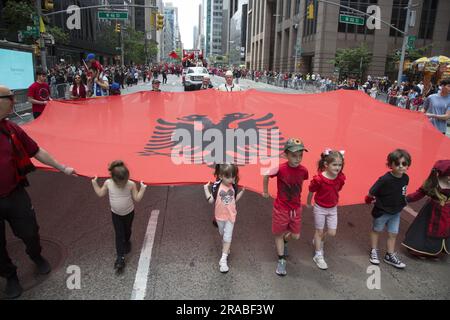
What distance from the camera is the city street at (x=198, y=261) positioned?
355cm

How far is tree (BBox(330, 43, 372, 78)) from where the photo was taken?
41.5 metres

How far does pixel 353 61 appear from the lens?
42.0 meters

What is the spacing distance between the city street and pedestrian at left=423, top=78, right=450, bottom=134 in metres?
1.69

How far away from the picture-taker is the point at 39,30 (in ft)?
64.1

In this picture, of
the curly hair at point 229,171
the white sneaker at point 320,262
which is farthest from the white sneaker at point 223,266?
the white sneaker at point 320,262

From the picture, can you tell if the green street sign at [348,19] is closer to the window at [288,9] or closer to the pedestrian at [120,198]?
the pedestrian at [120,198]

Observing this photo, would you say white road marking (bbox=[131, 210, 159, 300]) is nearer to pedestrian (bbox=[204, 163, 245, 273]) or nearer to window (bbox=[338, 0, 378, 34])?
pedestrian (bbox=[204, 163, 245, 273])

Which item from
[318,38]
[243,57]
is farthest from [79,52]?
[243,57]

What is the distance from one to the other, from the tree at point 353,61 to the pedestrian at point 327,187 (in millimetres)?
40939

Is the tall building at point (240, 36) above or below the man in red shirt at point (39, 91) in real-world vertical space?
above

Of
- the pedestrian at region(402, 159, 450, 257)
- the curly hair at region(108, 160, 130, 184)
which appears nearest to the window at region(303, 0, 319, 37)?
the pedestrian at region(402, 159, 450, 257)

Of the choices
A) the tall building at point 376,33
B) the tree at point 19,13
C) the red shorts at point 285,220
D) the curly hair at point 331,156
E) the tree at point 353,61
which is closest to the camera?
the curly hair at point 331,156

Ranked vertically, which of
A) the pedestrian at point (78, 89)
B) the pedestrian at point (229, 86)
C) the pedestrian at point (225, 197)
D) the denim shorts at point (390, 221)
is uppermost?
the pedestrian at point (229, 86)

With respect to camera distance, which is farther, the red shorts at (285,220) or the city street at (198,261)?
the red shorts at (285,220)
